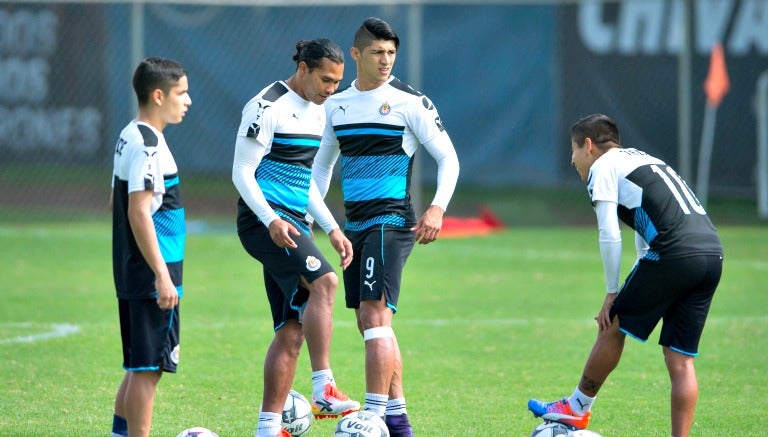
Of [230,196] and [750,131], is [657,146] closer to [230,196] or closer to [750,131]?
[750,131]

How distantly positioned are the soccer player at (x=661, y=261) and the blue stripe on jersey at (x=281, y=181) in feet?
5.06

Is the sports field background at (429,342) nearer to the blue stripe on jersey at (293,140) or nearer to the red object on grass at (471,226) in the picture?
the red object on grass at (471,226)

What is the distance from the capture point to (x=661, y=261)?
6.18 meters

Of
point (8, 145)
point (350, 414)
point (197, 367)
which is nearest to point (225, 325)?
point (197, 367)

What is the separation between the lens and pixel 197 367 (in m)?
8.55

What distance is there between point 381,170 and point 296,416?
1.42m

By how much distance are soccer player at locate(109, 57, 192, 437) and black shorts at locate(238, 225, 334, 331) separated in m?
0.73

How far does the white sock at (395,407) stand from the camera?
6562mm

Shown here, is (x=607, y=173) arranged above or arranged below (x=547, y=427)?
above

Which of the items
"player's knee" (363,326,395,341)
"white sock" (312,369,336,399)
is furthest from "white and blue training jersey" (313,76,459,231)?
"white sock" (312,369,336,399)

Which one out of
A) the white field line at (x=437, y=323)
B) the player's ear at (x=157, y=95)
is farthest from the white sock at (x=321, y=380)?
the white field line at (x=437, y=323)

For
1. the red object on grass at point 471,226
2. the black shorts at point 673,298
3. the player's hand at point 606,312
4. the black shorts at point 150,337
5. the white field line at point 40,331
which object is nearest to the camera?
the black shorts at point 150,337

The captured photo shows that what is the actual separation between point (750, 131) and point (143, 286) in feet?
51.2

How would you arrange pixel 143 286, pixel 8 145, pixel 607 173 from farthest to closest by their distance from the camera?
pixel 8 145 < pixel 607 173 < pixel 143 286
